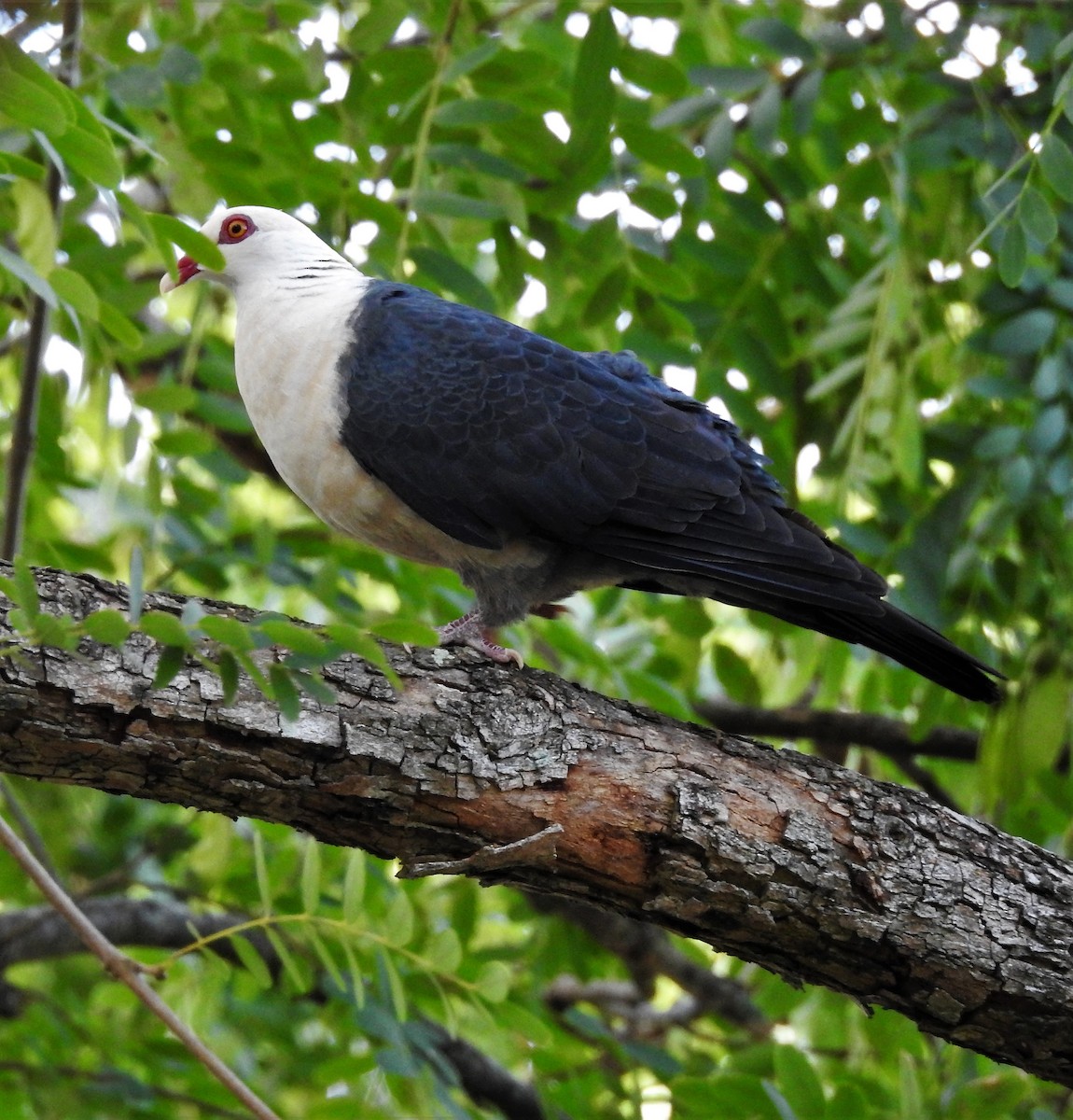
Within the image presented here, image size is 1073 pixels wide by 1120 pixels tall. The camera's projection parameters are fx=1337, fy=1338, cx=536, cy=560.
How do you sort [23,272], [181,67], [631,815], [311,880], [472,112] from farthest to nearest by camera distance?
[472,112], [181,67], [311,880], [631,815], [23,272]

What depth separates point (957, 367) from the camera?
4277 mm

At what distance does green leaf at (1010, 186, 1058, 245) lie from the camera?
2.69 meters

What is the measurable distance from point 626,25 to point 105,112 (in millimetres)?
1501

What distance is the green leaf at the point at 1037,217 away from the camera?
269 centimetres

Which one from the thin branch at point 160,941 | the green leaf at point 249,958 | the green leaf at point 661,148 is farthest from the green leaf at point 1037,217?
the thin branch at point 160,941

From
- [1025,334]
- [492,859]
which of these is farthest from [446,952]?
[1025,334]

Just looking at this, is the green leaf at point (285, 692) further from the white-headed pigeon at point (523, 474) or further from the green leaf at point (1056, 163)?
the green leaf at point (1056, 163)

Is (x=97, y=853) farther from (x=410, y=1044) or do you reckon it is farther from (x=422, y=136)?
(x=422, y=136)

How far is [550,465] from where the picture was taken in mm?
3080

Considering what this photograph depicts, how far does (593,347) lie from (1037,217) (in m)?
1.59

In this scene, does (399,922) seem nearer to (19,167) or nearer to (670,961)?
(19,167)

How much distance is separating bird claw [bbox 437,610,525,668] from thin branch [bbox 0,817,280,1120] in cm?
85

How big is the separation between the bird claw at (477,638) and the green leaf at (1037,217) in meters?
1.38

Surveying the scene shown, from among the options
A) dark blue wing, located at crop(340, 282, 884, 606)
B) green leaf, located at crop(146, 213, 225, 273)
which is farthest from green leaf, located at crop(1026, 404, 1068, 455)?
green leaf, located at crop(146, 213, 225, 273)
